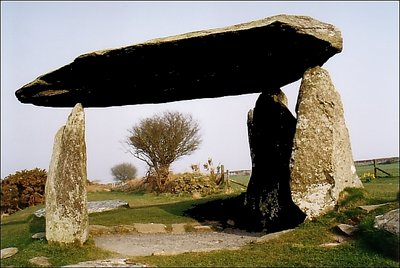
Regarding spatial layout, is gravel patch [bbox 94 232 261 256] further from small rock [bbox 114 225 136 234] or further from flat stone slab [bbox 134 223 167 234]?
small rock [bbox 114 225 136 234]

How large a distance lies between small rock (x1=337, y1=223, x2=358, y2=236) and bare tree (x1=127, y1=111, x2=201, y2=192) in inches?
997

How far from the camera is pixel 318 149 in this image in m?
11.0

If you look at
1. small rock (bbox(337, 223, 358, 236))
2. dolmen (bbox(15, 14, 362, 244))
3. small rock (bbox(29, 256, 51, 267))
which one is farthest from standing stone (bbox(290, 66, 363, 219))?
small rock (bbox(29, 256, 51, 267))

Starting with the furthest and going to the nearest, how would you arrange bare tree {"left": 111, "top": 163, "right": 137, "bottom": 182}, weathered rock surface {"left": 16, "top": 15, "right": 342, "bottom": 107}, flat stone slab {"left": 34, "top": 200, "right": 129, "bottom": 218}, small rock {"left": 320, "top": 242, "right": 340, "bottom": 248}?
bare tree {"left": 111, "top": 163, "right": 137, "bottom": 182}
flat stone slab {"left": 34, "top": 200, "right": 129, "bottom": 218}
weathered rock surface {"left": 16, "top": 15, "right": 342, "bottom": 107}
small rock {"left": 320, "top": 242, "right": 340, "bottom": 248}

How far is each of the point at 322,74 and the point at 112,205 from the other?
13.0 metres

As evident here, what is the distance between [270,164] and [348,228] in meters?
5.18

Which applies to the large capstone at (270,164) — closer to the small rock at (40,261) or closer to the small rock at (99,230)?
the small rock at (99,230)

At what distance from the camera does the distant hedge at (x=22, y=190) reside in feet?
92.6

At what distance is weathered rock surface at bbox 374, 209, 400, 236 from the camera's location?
8195 mm

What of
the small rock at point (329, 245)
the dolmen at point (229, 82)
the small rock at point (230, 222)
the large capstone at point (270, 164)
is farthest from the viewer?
the small rock at point (230, 222)

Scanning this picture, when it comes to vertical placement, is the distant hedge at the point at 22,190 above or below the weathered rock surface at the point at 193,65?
below

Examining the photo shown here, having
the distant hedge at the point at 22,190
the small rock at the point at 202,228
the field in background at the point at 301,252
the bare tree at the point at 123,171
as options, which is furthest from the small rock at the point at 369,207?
the bare tree at the point at 123,171

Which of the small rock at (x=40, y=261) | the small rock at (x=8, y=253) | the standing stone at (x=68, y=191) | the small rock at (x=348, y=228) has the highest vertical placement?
the standing stone at (x=68, y=191)

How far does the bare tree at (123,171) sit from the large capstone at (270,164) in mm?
41361
